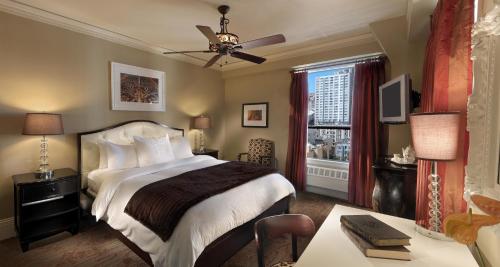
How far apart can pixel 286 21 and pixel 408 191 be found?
8.32 ft

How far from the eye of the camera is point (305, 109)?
4215 mm

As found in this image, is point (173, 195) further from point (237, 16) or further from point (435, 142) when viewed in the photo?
point (237, 16)

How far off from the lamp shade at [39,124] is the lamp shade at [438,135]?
354 cm

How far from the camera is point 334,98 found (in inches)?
161

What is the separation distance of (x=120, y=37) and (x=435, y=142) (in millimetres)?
4151

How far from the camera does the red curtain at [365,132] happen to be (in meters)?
3.41

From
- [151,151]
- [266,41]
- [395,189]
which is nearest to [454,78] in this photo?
[395,189]

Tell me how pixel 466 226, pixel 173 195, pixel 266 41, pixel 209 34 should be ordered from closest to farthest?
pixel 466 226 → pixel 173 195 → pixel 209 34 → pixel 266 41

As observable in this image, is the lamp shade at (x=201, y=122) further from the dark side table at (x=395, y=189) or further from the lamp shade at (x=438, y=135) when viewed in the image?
the lamp shade at (x=438, y=135)

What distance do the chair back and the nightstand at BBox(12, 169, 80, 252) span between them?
9.95 feet

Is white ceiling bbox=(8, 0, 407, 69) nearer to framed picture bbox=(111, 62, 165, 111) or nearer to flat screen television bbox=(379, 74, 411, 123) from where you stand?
framed picture bbox=(111, 62, 165, 111)

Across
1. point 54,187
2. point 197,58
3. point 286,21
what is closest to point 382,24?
point 286,21

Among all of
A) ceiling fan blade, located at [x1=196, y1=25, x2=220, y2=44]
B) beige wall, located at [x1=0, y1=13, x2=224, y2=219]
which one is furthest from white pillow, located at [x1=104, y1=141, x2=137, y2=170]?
ceiling fan blade, located at [x1=196, y1=25, x2=220, y2=44]

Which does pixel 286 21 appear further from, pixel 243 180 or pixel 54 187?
pixel 54 187
